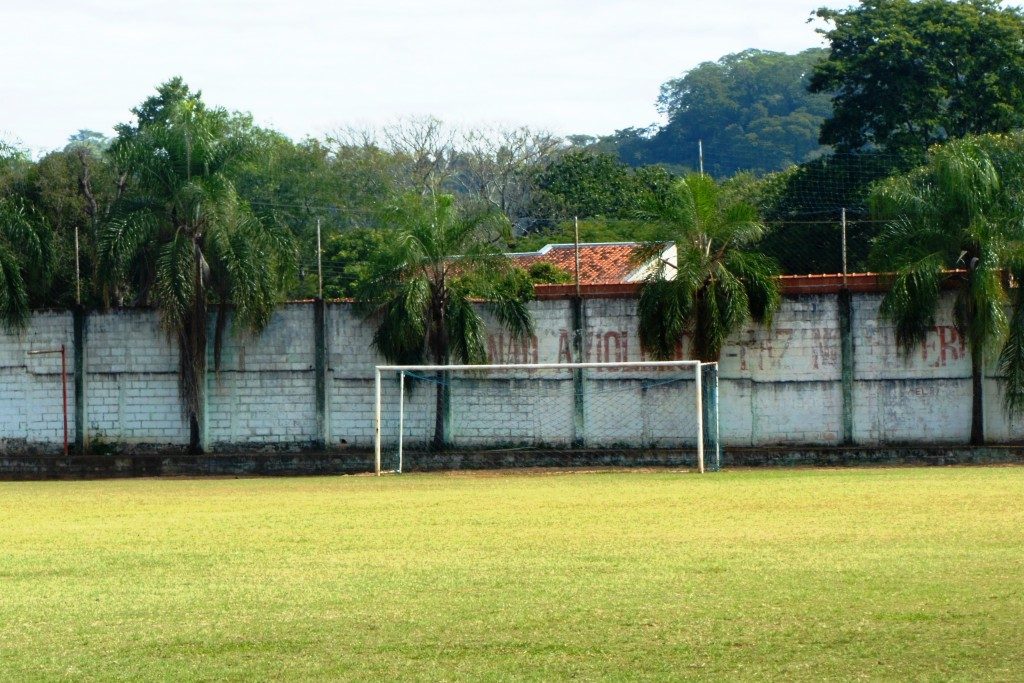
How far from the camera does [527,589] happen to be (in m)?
→ 9.87

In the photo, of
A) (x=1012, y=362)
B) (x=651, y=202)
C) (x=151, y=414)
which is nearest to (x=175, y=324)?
(x=151, y=414)

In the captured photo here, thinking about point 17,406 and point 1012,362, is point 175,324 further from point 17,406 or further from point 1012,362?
point 1012,362

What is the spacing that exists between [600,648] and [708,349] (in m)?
16.5

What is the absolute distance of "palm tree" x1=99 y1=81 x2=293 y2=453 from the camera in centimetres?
2538

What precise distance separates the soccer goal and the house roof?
868 centimetres

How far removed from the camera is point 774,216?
138ft

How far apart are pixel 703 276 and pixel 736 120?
7722 centimetres

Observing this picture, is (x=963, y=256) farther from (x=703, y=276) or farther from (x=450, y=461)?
(x=450, y=461)

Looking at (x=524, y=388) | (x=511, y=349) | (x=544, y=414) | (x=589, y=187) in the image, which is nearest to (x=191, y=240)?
(x=511, y=349)

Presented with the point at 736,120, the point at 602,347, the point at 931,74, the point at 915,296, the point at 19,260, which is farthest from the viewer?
the point at 736,120

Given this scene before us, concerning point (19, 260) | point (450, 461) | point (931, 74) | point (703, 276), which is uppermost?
point (931, 74)

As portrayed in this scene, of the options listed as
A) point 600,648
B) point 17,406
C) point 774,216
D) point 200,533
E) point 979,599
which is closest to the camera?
point 600,648

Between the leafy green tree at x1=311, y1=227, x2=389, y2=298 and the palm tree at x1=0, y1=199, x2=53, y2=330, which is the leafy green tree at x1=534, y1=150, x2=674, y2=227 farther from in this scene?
the palm tree at x1=0, y1=199, x2=53, y2=330

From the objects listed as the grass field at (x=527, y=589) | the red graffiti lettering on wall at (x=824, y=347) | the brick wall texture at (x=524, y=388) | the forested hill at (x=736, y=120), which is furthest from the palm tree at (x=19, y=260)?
the forested hill at (x=736, y=120)
